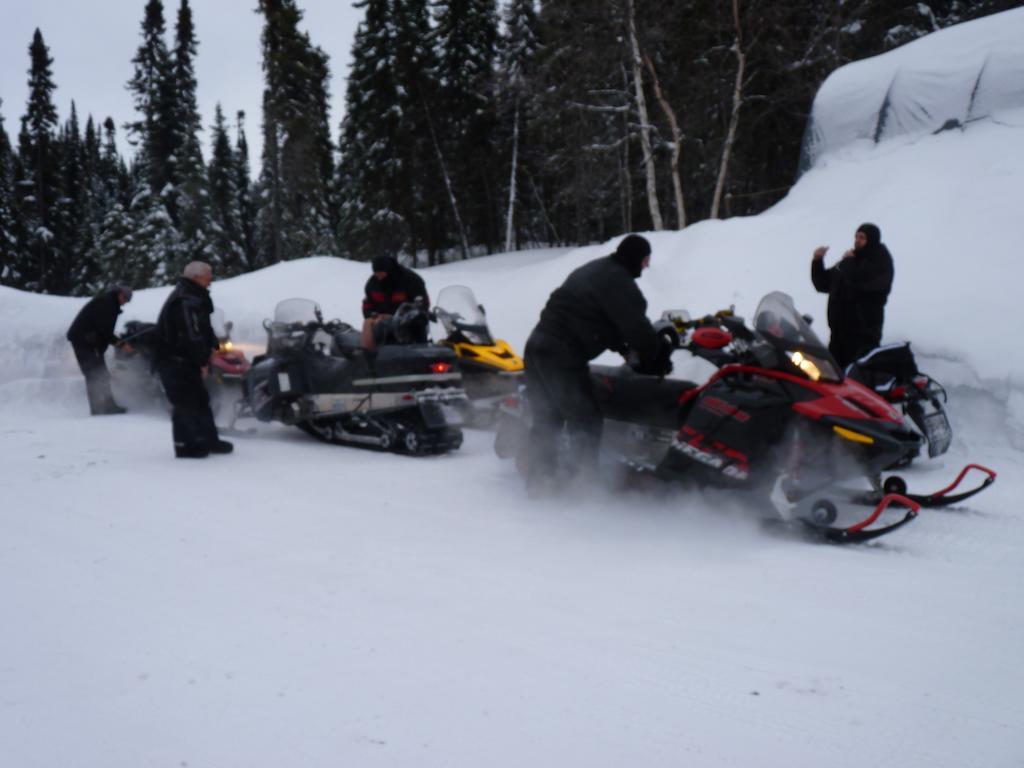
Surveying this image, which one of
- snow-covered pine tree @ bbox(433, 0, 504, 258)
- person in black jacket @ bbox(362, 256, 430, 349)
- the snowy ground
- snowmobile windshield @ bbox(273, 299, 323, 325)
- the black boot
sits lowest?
the snowy ground

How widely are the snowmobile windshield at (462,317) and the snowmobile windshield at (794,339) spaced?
406 centimetres

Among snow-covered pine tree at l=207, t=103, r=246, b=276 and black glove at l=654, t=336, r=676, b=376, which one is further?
snow-covered pine tree at l=207, t=103, r=246, b=276

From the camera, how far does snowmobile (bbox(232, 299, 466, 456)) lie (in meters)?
6.53

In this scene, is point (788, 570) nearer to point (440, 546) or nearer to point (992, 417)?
point (440, 546)

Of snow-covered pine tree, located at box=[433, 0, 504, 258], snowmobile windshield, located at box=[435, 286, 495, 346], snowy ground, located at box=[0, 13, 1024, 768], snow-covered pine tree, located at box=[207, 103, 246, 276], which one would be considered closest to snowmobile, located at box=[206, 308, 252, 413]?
snowy ground, located at box=[0, 13, 1024, 768]

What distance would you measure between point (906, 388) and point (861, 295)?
96cm

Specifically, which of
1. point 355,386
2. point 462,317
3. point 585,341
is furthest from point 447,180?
point 585,341

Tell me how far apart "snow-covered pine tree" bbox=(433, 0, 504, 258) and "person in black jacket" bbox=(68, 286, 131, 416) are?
67.7 feet

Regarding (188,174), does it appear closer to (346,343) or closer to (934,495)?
(346,343)

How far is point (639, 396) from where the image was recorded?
4902mm

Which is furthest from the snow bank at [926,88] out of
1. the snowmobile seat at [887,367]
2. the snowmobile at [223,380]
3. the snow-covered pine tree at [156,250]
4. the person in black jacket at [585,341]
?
the snow-covered pine tree at [156,250]

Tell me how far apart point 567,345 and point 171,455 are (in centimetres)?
370

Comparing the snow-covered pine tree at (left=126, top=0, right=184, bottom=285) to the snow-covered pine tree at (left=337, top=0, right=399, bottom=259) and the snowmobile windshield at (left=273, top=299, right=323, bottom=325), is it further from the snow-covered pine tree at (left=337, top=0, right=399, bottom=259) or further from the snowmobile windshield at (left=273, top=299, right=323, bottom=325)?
the snowmobile windshield at (left=273, top=299, right=323, bottom=325)

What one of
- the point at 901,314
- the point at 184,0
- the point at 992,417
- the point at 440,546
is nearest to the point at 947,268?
the point at 901,314
